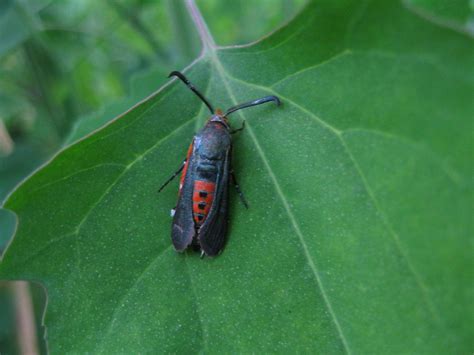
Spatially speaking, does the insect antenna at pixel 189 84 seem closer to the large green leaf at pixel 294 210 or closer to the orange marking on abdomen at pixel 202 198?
the large green leaf at pixel 294 210

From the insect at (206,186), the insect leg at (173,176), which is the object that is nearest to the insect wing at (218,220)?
the insect at (206,186)

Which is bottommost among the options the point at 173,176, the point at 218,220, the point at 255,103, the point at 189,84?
the point at 218,220

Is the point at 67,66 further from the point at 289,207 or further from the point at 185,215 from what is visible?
the point at 289,207

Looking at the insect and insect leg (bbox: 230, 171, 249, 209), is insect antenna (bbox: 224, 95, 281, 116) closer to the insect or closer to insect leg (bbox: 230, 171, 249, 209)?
the insect

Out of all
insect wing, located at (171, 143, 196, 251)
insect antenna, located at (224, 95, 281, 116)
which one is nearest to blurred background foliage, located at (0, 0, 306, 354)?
insect wing, located at (171, 143, 196, 251)

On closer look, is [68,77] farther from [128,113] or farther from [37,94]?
[128,113]

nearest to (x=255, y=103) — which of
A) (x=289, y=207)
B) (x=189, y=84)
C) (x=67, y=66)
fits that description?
(x=189, y=84)
